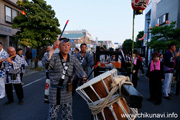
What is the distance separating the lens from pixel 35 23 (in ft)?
40.7

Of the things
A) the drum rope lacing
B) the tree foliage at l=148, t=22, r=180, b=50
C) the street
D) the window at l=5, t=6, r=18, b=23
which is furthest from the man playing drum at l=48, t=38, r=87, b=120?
the window at l=5, t=6, r=18, b=23

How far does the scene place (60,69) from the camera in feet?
8.18

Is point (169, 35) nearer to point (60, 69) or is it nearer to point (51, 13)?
point (51, 13)

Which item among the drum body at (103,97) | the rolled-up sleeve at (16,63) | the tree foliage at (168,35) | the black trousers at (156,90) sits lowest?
the black trousers at (156,90)

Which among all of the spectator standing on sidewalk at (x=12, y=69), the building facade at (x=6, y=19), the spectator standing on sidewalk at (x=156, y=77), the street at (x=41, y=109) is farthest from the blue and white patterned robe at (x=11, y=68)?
the building facade at (x=6, y=19)

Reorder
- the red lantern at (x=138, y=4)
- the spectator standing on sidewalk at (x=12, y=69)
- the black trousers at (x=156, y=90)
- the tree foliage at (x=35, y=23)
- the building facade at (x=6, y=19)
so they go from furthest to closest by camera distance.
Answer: the building facade at (x=6, y=19) < the tree foliage at (x=35, y=23) < the black trousers at (x=156, y=90) < the red lantern at (x=138, y=4) < the spectator standing on sidewalk at (x=12, y=69)

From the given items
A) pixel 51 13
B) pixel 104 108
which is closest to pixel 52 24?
pixel 51 13

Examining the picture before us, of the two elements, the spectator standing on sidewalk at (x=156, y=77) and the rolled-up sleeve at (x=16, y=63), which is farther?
the spectator standing on sidewalk at (x=156, y=77)

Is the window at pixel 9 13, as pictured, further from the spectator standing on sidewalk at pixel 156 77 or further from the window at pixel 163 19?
the window at pixel 163 19

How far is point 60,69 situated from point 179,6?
59.6ft

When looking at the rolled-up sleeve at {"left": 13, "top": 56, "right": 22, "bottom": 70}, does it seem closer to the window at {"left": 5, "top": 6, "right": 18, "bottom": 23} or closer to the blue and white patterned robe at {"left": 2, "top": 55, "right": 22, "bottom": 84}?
the blue and white patterned robe at {"left": 2, "top": 55, "right": 22, "bottom": 84}

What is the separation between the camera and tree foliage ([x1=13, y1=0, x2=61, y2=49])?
12062mm

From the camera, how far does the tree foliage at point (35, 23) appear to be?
12062 mm

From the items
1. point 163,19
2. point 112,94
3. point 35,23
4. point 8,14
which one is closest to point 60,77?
point 112,94
